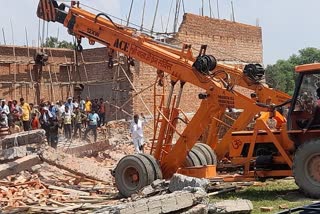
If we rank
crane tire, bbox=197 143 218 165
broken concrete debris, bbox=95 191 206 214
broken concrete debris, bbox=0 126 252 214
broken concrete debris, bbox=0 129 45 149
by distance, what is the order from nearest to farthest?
1. broken concrete debris, bbox=95 191 206 214
2. broken concrete debris, bbox=0 126 252 214
3. crane tire, bbox=197 143 218 165
4. broken concrete debris, bbox=0 129 45 149

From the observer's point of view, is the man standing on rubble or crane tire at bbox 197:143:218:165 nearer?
crane tire at bbox 197:143:218:165

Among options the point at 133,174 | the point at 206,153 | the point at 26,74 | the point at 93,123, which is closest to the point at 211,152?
the point at 206,153

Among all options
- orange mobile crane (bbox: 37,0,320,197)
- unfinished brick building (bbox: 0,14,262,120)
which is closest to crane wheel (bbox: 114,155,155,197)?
orange mobile crane (bbox: 37,0,320,197)

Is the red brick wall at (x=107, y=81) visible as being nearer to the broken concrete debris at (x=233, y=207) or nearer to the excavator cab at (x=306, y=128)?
the excavator cab at (x=306, y=128)

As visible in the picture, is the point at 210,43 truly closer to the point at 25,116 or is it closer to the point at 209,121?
the point at 25,116

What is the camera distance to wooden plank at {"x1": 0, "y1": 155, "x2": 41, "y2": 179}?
14890 millimetres

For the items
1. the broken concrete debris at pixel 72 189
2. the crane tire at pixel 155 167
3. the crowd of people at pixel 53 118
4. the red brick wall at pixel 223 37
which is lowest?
the broken concrete debris at pixel 72 189

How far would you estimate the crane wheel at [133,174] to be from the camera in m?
12.3

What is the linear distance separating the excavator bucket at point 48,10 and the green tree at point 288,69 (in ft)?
147

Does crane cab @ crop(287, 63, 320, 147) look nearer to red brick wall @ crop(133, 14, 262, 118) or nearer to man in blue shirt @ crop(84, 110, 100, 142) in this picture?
man in blue shirt @ crop(84, 110, 100, 142)

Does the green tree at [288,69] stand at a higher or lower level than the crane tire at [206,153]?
higher

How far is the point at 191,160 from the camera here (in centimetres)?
1332


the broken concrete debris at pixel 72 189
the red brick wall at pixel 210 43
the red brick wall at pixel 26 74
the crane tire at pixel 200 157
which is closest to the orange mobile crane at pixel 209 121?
the crane tire at pixel 200 157

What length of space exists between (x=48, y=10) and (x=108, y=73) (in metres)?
13.4
